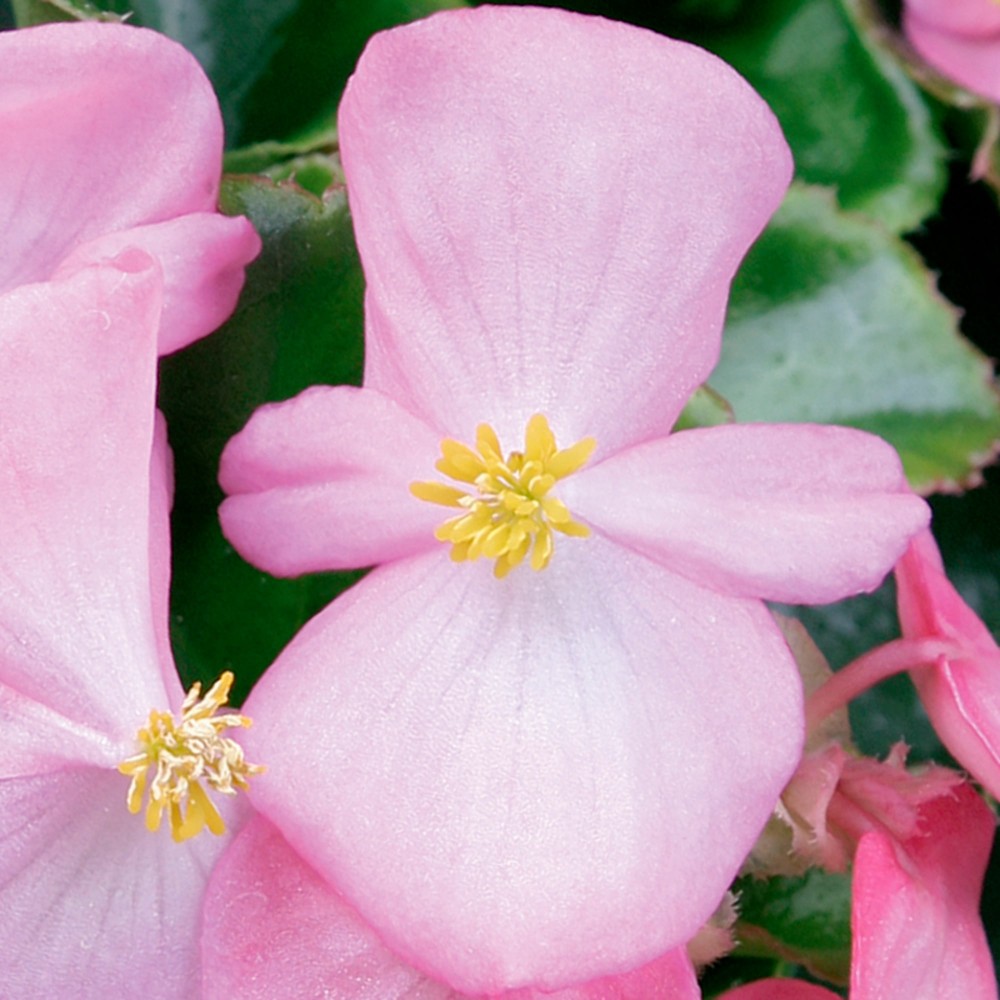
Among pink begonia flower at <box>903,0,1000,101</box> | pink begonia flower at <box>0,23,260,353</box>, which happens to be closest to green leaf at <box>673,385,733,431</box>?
pink begonia flower at <box>0,23,260,353</box>

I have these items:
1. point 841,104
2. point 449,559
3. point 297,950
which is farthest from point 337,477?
point 841,104

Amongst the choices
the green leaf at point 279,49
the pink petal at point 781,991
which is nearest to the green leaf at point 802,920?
the pink petal at point 781,991

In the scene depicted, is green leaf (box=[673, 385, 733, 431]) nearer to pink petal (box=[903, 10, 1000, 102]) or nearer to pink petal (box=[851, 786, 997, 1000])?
pink petal (box=[851, 786, 997, 1000])

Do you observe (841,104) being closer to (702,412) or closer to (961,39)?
(961,39)

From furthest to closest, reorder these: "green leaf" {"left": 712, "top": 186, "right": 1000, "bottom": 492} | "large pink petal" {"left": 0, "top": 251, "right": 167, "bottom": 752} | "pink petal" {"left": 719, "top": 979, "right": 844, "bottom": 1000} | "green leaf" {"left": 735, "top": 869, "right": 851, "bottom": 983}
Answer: "green leaf" {"left": 712, "top": 186, "right": 1000, "bottom": 492} < "green leaf" {"left": 735, "top": 869, "right": 851, "bottom": 983} < "pink petal" {"left": 719, "top": 979, "right": 844, "bottom": 1000} < "large pink petal" {"left": 0, "top": 251, "right": 167, "bottom": 752}

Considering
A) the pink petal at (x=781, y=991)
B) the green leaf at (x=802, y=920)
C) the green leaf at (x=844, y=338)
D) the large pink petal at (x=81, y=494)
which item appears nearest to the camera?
the large pink petal at (x=81, y=494)

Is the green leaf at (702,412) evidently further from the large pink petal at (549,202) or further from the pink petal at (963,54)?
the pink petal at (963,54)

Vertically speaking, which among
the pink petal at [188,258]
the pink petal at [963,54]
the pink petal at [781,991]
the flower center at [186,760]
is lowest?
the pink petal at [781,991]
